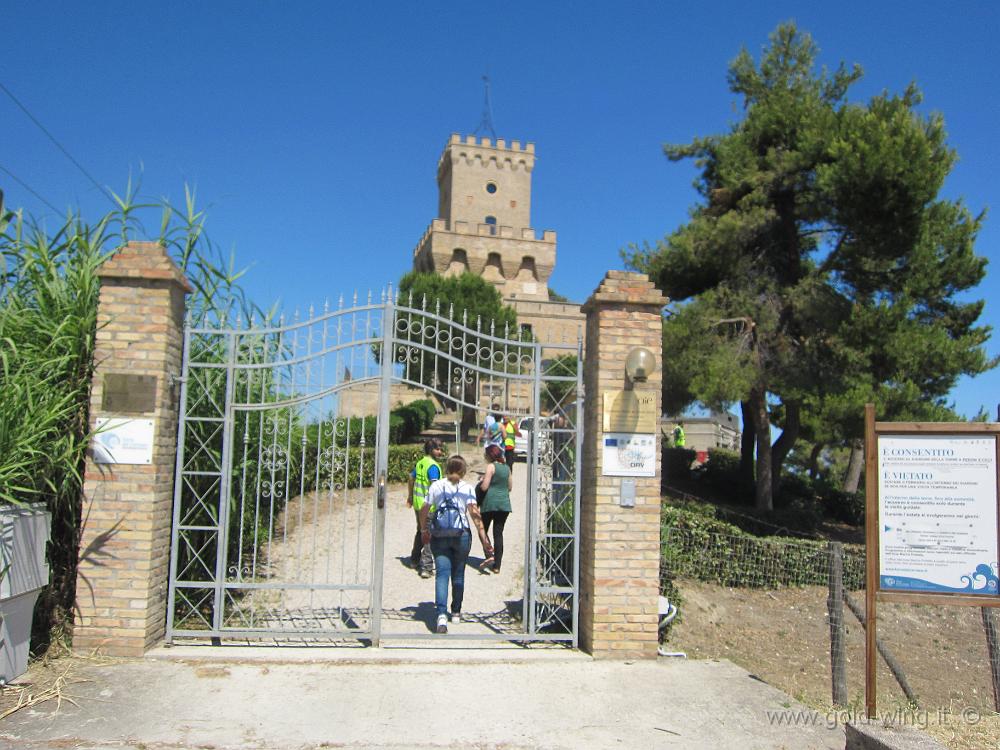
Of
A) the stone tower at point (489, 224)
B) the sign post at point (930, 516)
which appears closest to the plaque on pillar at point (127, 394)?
the sign post at point (930, 516)

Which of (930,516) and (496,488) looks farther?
(496,488)

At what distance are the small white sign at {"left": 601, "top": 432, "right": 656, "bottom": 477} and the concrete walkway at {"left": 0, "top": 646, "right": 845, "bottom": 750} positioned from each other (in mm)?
1520

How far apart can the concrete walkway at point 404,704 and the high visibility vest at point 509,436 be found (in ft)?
12.2

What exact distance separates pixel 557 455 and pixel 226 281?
3423 millimetres

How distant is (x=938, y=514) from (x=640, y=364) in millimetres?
2298

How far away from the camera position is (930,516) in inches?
199

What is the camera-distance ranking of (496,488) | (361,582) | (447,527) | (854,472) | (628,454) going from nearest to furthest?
(628,454) < (447,527) < (496,488) < (361,582) < (854,472)

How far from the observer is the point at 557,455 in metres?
6.72

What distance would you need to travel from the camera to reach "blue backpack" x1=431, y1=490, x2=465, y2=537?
22.5ft

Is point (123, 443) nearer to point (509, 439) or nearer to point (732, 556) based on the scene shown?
point (509, 439)

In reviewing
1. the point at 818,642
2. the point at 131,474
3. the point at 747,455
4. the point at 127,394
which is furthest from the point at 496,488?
the point at 747,455

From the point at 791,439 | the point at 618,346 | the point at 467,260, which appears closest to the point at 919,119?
the point at 791,439

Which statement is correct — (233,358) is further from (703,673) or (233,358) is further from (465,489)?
(703,673)

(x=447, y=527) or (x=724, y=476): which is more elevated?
(x=447, y=527)
